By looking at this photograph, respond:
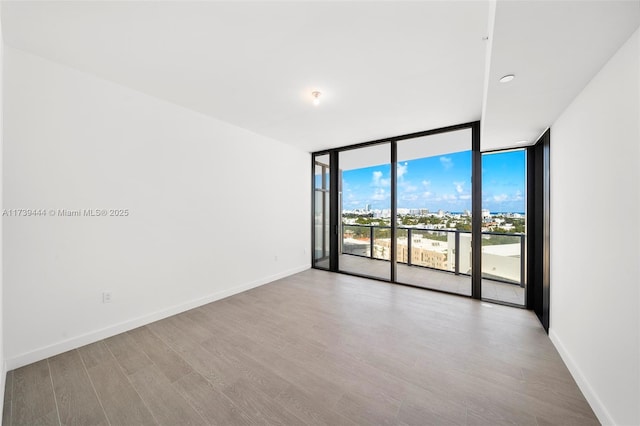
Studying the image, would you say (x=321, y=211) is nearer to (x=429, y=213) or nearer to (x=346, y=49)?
(x=429, y=213)

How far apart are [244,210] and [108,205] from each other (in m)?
1.74

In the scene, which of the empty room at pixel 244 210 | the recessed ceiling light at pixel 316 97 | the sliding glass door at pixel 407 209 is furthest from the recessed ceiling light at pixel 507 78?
the sliding glass door at pixel 407 209

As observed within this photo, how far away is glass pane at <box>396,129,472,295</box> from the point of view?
4.35 meters

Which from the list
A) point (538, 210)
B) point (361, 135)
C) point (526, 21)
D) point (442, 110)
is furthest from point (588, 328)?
point (361, 135)

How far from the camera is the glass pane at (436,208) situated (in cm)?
435

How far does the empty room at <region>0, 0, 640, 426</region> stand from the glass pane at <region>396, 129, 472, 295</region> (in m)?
0.80

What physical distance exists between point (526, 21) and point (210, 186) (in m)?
3.48

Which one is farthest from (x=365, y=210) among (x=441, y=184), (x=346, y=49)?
(x=346, y=49)

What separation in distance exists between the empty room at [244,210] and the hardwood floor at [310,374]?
2cm

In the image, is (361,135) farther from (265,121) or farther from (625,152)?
(625,152)

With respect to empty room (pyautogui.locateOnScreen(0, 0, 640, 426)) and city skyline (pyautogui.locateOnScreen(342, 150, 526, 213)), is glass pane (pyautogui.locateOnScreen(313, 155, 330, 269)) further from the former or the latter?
empty room (pyautogui.locateOnScreen(0, 0, 640, 426))

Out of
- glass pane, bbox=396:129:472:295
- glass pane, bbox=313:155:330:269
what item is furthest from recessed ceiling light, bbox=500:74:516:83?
glass pane, bbox=313:155:330:269

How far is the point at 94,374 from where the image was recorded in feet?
6.27

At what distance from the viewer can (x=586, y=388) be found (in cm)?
166
